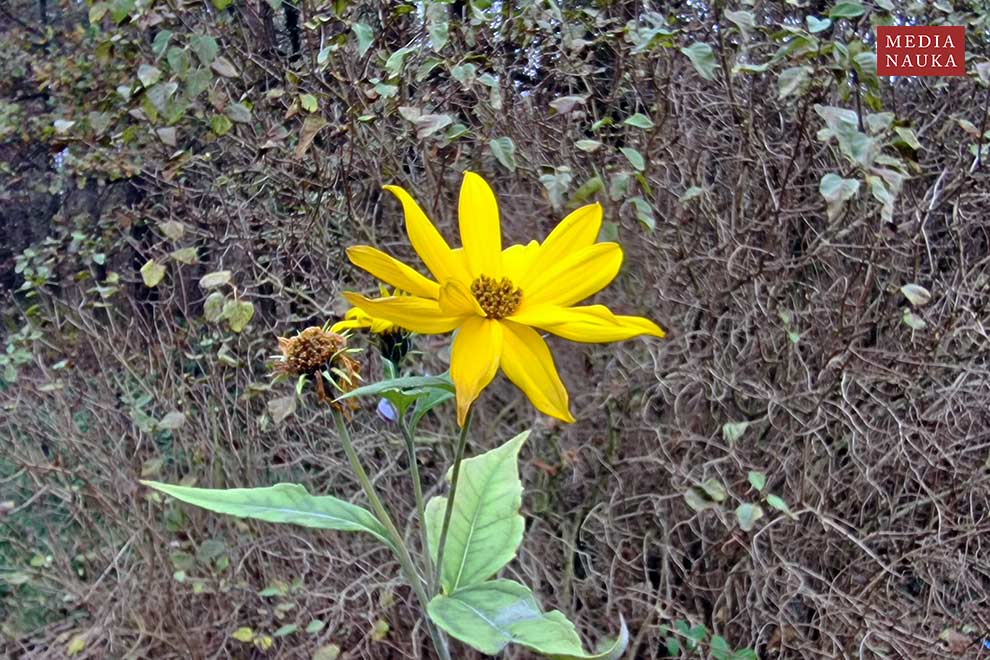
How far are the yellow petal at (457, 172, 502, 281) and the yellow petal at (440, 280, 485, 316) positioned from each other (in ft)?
0.23

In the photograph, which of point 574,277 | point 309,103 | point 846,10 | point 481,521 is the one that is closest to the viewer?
point 574,277

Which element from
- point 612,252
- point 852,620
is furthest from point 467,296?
point 852,620

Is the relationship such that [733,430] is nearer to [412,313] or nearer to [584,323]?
[584,323]

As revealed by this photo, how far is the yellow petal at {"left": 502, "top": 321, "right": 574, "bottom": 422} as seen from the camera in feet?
2.78

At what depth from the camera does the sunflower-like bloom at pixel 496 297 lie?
2.72 ft

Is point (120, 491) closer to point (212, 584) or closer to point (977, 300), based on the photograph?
point (212, 584)

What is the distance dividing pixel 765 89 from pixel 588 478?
1.17 metres

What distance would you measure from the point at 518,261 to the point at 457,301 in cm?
14

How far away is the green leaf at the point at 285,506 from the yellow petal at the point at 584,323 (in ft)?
0.98

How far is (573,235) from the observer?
0.91 m

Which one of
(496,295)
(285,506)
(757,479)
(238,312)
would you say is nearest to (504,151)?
(238,312)

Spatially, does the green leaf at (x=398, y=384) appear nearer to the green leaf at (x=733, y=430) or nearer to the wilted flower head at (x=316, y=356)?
the wilted flower head at (x=316, y=356)

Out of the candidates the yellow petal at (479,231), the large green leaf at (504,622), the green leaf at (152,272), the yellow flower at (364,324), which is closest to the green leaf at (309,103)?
Answer: the green leaf at (152,272)

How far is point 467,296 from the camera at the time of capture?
0.85 metres
